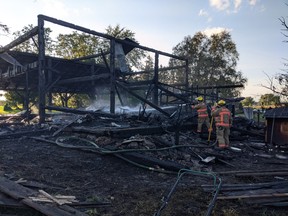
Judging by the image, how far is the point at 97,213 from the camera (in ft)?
12.2

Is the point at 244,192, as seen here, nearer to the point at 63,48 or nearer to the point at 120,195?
the point at 120,195

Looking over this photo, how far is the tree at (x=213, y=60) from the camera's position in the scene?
120 feet

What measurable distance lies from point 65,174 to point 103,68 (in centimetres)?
1059

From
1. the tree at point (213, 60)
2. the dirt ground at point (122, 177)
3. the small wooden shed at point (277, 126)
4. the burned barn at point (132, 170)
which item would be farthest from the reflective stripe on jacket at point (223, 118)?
the tree at point (213, 60)

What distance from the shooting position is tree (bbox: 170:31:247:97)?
120 ft

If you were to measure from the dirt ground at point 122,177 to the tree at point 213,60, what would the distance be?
Answer: 29296 mm

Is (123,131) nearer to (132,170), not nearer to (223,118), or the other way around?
(132,170)

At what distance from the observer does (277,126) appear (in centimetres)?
1040

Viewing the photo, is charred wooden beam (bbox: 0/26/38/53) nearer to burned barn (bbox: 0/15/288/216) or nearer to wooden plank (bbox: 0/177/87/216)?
burned barn (bbox: 0/15/288/216)

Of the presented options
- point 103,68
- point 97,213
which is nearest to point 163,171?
point 97,213

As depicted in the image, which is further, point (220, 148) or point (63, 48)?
point (63, 48)

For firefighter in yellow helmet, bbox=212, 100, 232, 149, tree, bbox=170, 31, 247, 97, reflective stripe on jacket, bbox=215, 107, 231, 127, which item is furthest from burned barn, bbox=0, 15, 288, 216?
tree, bbox=170, 31, 247, 97

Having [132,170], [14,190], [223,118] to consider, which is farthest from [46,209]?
[223,118]

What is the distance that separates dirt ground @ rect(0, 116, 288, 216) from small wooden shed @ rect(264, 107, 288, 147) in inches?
83.5
